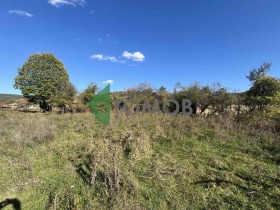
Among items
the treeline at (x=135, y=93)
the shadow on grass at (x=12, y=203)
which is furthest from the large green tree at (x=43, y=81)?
the shadow on grass at (x=12, y=203)

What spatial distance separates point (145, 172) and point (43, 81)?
2048 centimetres

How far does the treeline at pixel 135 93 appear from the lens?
12367 millimetres

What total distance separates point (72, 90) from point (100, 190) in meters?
19.7

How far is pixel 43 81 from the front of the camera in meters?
21.1

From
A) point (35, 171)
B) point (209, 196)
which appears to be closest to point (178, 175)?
point (209, 196)

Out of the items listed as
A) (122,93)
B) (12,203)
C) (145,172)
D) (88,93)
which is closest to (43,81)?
(88,93)


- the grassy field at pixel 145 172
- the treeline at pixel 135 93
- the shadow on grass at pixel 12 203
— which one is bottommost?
the shadow on grass at pixel 12 203

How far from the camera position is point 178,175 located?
4023 millimetres

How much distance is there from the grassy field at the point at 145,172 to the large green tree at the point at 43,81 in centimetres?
1551

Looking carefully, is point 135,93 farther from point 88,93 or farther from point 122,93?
point 88,93

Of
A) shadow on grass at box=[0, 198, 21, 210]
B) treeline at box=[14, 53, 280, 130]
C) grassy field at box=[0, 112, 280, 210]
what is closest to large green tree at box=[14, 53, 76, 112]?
treeline at box=[14, 53, 280, 130]

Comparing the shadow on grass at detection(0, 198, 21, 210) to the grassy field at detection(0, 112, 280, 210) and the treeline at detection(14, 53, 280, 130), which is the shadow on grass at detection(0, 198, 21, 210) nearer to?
the grassy field at detection(0, 112, 280, 210)

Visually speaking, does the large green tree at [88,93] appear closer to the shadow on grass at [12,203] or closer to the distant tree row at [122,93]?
the distant tree row at [122,93]

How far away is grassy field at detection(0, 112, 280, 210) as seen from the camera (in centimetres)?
325
